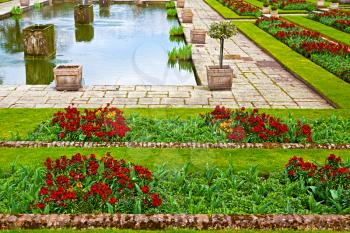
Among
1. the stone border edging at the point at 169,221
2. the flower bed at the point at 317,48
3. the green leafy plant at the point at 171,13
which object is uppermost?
the green leafy plant at the point at 171,13

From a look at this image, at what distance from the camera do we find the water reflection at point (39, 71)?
15484mm

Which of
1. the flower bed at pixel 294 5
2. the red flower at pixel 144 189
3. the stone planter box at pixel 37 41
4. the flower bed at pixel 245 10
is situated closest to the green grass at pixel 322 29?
the flower bed at pixel 245 10

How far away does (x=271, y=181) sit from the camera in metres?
7.43

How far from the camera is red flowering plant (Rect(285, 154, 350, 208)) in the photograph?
21.8 feet

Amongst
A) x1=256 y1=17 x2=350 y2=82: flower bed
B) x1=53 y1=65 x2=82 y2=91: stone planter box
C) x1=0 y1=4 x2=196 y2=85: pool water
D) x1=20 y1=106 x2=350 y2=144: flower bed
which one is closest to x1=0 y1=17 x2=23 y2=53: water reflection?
x1=0 y1=4 x2=196 y2=85: pool water

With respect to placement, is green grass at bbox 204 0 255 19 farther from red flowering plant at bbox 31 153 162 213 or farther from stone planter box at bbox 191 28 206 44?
red flowering plant at bbox 31 153 162 213

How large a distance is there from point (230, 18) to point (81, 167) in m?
25.1

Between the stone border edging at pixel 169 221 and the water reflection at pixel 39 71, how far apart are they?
10.1 meters

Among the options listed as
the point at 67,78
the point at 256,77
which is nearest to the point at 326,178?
the point at 256,77

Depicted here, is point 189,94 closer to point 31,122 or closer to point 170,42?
point 31,122

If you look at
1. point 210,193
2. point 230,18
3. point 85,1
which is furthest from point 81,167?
point 85,1

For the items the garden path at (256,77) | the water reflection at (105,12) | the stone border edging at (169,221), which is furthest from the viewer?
the water reflection at (105,12)

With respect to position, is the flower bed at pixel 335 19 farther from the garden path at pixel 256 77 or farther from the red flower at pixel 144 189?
the red flower at pixel 144 189

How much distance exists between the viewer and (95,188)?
6199 mm
